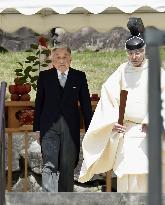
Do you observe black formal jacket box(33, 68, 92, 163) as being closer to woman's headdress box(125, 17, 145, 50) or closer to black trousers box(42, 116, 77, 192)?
black trousers box(42, 116, 77, 192)

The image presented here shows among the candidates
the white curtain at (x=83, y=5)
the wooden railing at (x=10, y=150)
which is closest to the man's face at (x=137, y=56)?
the white curtain at (x=83, y=5)

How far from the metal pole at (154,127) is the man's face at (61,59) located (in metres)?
4.61

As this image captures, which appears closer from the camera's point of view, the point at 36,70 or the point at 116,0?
the point at 116,0

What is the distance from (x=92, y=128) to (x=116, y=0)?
3.51 ft

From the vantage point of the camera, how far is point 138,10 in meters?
7.55

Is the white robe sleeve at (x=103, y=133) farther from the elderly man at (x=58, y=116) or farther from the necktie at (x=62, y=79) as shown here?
the necktie at (x=62, y=79)

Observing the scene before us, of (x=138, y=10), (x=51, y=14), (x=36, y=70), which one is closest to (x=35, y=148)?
(x=36, y=70)

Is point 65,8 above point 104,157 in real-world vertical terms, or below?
above

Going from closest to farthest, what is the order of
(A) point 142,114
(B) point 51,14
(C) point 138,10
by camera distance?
(A) point 142,114 → (C) point 138,10 → (B) point 51,14

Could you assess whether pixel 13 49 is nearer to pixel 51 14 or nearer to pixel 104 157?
pixel 51 14

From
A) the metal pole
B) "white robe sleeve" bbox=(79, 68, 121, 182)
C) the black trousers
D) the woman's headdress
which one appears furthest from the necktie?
the metal pole

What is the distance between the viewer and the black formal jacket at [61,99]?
7340mm

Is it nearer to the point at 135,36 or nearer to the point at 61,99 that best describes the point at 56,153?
the point at 61,99

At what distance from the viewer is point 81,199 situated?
582 centimetres
